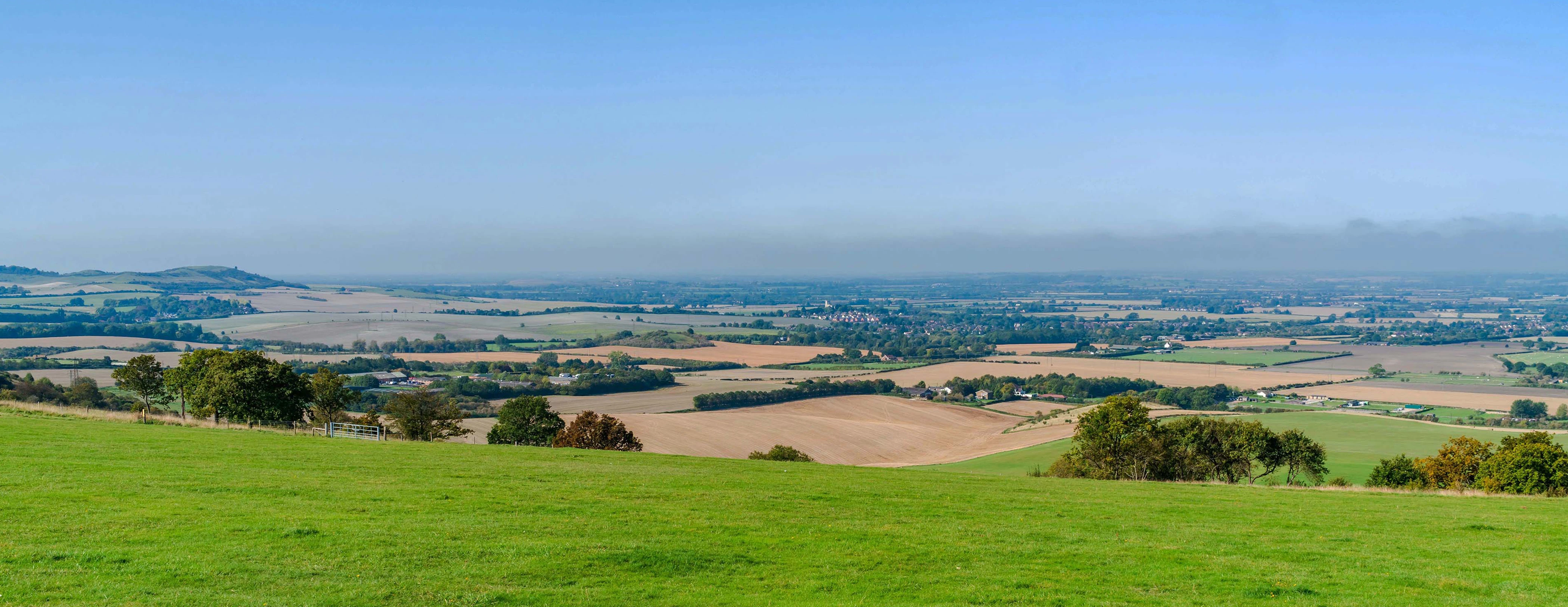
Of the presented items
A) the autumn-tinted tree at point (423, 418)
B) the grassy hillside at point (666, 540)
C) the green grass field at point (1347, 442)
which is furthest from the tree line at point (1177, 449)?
the autumn-tinted tree at point (423, 418)

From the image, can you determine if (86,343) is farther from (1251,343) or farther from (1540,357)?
(1540,357)

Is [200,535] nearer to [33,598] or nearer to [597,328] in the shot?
[33,598]

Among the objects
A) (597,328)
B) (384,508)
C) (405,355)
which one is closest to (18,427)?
(384,508)

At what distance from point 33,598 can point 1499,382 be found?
5463 inches

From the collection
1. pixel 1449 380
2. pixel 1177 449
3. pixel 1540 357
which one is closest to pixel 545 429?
pixel 1177 449

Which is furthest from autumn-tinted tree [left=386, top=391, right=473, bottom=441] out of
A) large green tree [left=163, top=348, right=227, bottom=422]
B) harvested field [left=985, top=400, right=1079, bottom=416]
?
harvested field [left=985, top=400, right=1079, bottom=416]

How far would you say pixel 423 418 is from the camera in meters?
47.1

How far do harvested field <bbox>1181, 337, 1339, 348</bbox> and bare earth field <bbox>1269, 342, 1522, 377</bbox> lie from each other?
6.54 metres

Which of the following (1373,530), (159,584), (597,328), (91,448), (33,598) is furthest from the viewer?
(597,328)

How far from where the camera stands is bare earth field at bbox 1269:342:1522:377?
126m

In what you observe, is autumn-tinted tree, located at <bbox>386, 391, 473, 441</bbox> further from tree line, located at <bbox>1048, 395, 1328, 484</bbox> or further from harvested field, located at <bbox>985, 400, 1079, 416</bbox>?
harvested field, located at <bbox>985, 400, 1079, 416</bbox>

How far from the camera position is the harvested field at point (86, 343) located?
132 metres

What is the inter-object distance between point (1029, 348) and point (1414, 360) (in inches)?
2381

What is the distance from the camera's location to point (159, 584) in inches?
449
